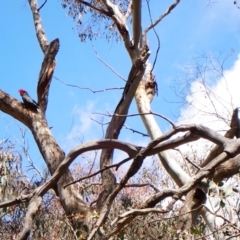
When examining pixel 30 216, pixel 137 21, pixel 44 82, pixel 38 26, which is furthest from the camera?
pixel 38 26

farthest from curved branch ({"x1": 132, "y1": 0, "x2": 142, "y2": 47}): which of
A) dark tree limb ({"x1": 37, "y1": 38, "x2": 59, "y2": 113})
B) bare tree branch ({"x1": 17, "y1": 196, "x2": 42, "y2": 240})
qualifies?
bare tree branch ({"x1": 17, "y1": 196, "x2": 42, "y2": 240})

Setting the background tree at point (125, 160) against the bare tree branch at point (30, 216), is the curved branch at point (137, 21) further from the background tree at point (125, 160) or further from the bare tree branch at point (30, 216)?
the bare tree branch at point (30, 216)

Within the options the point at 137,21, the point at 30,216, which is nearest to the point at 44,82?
the point at 137,21

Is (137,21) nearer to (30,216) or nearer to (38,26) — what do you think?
(38,26)

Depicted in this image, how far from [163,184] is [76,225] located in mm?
3858

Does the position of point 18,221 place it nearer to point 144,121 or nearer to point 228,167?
point 144,121

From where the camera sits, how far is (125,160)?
2285mm

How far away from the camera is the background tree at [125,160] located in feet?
6.70

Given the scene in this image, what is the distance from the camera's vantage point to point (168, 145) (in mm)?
2158

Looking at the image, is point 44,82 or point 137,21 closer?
point 44,82

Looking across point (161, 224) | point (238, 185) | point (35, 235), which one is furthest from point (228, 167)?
point (35, 235)

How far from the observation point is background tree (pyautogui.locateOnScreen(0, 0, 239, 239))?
204 cm

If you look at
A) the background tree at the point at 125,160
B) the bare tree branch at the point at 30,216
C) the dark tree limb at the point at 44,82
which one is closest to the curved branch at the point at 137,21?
the background tree at the point at 125,160

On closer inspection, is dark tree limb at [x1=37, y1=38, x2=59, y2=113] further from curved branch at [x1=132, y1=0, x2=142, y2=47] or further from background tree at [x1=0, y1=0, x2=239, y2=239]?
curved branch at [x1=132, y1=0, x2=142, y2=47]
